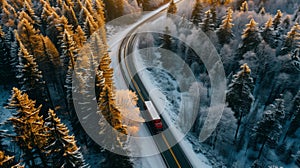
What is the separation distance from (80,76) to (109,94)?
8353mm

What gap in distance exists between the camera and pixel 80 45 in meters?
46.5

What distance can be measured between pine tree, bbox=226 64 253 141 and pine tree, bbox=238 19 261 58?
14733 millimetres

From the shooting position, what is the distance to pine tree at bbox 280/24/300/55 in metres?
47.1

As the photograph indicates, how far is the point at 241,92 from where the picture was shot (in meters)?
36.5

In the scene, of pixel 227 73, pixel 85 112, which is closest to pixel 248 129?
pixel 227 73

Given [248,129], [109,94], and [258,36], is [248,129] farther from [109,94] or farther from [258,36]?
[109,94]

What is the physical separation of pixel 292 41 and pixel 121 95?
119 feet

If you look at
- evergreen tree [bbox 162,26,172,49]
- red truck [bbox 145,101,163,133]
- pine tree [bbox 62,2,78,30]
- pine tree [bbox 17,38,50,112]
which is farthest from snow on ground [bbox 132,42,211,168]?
pine tree [bbox 17,38,50,112]

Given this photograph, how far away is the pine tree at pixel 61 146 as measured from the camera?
71.2 ft

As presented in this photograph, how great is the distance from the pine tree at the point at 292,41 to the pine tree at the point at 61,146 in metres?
44.8

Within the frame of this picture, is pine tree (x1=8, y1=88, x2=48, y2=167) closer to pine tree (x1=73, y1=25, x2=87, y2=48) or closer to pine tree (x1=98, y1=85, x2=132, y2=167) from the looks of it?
pine tree (x1=98, y1=85, x2=132, y2=167)

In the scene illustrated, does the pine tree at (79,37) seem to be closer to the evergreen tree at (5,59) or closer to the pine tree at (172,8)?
the evergreen tree at (5,59)

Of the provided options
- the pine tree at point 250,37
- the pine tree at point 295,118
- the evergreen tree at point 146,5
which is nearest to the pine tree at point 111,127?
the pine tree at point 295,118

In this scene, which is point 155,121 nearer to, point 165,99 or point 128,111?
point 128,111
